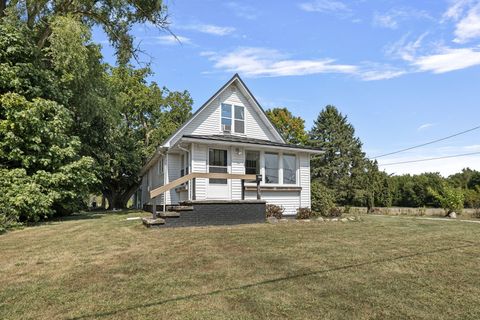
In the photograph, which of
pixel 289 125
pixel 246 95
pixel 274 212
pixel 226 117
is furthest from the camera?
pixel 289 125

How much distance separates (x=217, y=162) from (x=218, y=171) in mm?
452

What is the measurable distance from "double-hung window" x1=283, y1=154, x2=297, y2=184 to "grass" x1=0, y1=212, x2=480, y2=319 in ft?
25.5

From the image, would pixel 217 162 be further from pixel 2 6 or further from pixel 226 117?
pixel 2 6

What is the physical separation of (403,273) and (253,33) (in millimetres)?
12762

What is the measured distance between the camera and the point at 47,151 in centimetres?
1284

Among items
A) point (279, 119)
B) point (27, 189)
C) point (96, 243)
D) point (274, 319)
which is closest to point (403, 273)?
point (274, 319)

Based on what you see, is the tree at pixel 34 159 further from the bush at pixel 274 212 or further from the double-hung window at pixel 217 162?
the bush at pixel 274 212

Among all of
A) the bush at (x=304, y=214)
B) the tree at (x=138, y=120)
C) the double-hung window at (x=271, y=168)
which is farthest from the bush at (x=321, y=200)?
the tree at (x=138, y=120)

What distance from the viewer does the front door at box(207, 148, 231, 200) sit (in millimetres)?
13805

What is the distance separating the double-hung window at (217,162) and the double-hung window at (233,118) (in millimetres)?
2802

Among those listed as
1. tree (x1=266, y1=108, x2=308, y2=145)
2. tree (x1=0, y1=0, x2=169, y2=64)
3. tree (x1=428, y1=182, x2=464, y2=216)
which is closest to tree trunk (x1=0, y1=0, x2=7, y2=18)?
tree (x1=0, y1=0, x2=169, y2=64)

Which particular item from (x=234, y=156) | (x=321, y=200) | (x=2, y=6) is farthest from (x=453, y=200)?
(x=2, y=6)

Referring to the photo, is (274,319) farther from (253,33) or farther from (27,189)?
(253,33)

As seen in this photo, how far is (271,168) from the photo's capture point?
15.0 metres
